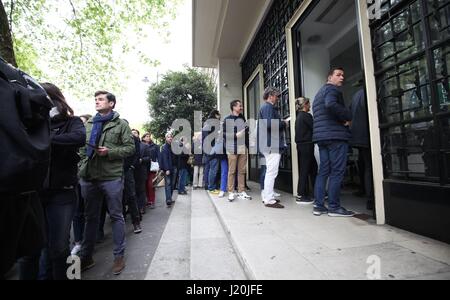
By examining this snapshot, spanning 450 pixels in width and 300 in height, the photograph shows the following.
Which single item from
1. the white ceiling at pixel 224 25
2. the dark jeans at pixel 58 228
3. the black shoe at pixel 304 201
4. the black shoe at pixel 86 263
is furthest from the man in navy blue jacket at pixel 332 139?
the white ceiling at pixel 224 25

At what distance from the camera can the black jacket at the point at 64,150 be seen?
214cm

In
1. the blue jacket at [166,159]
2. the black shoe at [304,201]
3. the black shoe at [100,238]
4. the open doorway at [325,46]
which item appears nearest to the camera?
the black shoe at [100,238]

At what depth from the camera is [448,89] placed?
2.40 meters

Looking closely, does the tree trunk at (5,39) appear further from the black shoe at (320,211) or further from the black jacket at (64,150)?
the black shoe at (320,211)

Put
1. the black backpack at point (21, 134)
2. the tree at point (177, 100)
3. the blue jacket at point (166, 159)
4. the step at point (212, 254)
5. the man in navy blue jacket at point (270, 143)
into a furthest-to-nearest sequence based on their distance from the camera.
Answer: the tree at point (177, 100) → the blue jacket at point (166, 159) → the man in navy blue jacket at point (270, 143) → the step at point (212, 254) → the black backpack at point (21, 134)

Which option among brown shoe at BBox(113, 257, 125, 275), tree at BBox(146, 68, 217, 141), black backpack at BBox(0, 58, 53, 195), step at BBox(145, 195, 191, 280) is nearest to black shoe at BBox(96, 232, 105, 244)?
step at BBox(145, 195, 191, 280)

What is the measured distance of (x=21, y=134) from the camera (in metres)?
1.07

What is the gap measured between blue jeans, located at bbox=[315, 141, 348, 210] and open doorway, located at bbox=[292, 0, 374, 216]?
0.99 m

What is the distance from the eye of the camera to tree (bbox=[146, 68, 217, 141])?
12.7 metres

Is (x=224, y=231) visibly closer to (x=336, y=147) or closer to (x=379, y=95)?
(x=336, y=147)

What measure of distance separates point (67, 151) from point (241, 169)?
3405 millimetres

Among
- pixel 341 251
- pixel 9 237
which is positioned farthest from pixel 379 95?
pixel 9 237

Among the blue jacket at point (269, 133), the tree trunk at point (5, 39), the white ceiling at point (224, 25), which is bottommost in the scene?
the blue jacket at point (269, 133)

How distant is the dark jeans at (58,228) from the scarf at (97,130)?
679 millimetres
